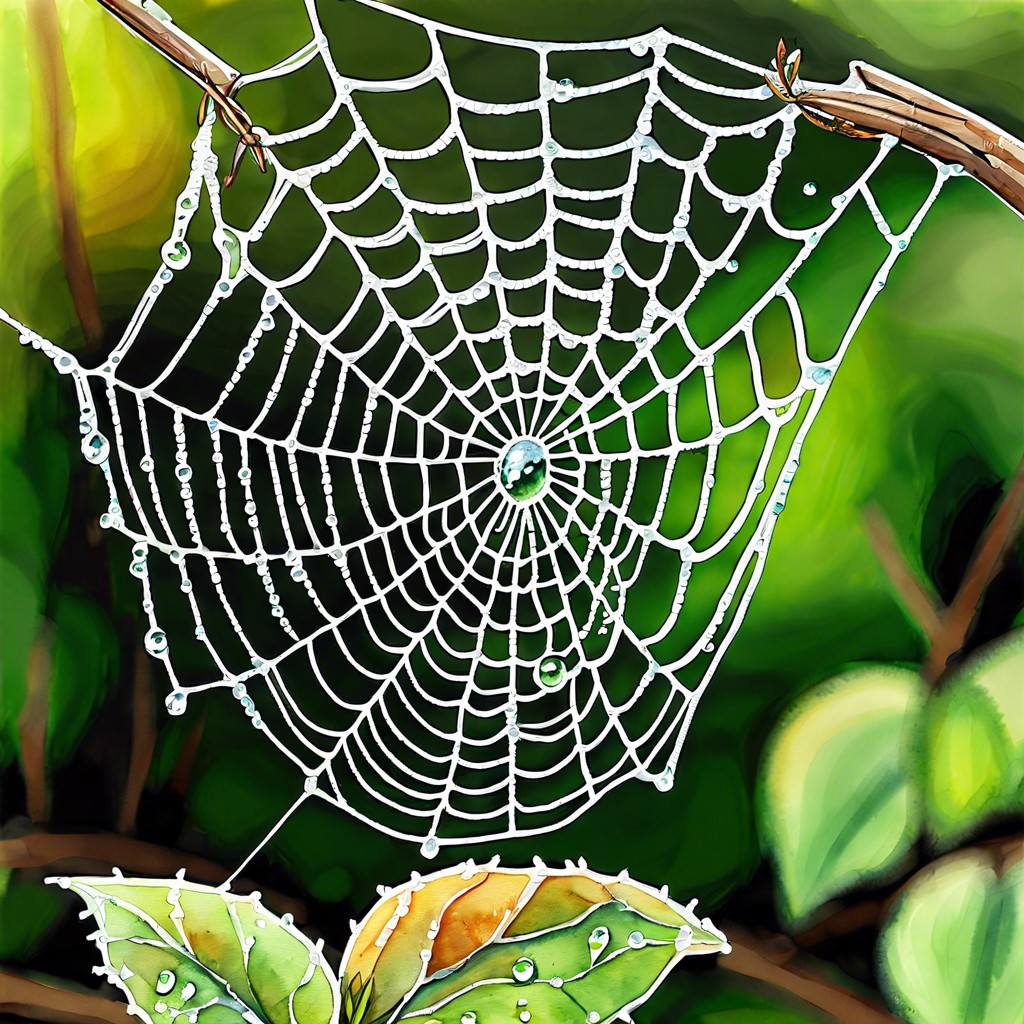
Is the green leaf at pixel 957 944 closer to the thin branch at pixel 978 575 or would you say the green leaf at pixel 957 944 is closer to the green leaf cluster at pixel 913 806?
the green leaf cluster at pixel 913 806

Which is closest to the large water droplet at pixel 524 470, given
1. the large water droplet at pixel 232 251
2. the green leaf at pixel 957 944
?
the large water droplet at pixel 232 251

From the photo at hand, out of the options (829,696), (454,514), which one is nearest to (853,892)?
(829,696)

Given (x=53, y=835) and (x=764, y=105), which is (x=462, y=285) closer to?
(x=764, y=105)

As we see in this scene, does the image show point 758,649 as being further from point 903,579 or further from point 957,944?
point 957,944

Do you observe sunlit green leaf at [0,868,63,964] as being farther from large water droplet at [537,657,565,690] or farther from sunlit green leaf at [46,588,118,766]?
large water droplet at [537,657,565,690]

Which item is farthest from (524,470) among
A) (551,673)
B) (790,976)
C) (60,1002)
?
(60,1002)

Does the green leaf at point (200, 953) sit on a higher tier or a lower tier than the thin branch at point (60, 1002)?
higher
